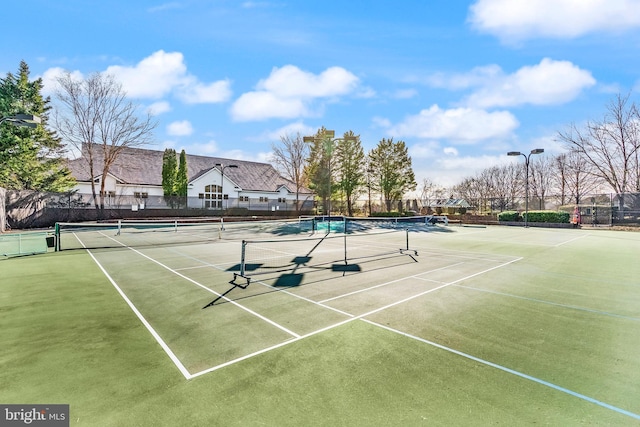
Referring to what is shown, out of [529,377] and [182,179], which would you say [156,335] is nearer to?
[529,377]

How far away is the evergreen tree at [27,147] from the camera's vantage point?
93.0ft

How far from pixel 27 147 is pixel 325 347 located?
38.5 m

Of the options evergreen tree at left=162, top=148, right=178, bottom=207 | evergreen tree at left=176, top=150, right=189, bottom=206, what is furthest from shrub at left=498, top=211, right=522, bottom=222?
evergreen tree at left=162, top=148, right=178, bottom=207

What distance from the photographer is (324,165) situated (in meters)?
48.1

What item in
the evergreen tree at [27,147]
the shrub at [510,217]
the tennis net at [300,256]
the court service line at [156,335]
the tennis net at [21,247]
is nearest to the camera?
the court service line at [156,335]

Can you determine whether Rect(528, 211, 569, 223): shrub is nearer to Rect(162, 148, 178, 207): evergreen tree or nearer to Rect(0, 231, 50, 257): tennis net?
Rect(0, 231, 50, 257): tennis net

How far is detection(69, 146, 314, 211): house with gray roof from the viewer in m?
41.2

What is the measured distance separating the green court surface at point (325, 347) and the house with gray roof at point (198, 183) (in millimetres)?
28629

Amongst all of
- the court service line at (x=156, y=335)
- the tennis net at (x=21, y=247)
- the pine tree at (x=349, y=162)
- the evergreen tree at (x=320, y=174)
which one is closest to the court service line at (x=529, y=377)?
the court service line at (x=156, y=335)

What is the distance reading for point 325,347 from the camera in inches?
208

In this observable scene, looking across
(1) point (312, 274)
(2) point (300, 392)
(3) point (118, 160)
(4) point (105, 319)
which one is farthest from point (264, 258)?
(3) point (118, 160)

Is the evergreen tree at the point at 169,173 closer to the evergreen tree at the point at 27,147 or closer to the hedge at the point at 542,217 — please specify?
the evergreen tree at the point at 27,147

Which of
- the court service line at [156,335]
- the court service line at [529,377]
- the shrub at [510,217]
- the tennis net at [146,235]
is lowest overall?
the court service line at [529,377]

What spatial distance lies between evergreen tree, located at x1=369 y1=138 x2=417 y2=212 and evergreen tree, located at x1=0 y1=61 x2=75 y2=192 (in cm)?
4208
